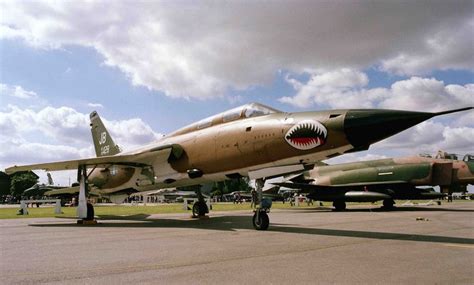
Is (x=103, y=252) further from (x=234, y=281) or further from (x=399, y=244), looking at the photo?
(x=399, y=244)

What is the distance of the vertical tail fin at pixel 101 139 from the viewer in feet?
63.5

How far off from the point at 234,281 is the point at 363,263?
205 centimetres

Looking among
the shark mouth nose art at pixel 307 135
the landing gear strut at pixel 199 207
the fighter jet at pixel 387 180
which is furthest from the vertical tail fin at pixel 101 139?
the fighter jet at pixel 387 180

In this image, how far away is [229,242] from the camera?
791cm

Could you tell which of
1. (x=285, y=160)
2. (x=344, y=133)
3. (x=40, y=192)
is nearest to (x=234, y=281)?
(x=344, y=133)

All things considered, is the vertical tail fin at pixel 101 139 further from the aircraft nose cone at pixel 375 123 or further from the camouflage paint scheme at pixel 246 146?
the aircraft nose cone at pixel 375 123

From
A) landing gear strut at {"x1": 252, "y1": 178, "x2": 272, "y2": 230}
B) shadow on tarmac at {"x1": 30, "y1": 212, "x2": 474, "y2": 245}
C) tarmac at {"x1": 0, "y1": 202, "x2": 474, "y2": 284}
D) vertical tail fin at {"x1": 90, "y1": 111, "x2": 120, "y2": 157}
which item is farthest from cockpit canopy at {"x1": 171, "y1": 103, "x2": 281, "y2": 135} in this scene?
vertical tail fin at {"x1": 90, "y1": 111, "x2": 120, "y2": 157}

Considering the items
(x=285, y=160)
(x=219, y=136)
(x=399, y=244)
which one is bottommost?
(x=399, y=244)

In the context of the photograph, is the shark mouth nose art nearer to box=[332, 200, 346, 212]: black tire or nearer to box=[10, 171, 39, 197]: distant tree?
box=[332, 200, 346, 212]: black tire

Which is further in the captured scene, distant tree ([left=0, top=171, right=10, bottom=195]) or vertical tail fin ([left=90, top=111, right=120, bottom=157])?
distant tree ([left=0, top=171, right=10, bottom=195])

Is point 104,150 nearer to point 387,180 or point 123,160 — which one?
point 123,160

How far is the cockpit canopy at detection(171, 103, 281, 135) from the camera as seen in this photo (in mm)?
10830

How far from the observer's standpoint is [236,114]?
450 inches

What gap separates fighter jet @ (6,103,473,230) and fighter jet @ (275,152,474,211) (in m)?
12.1
